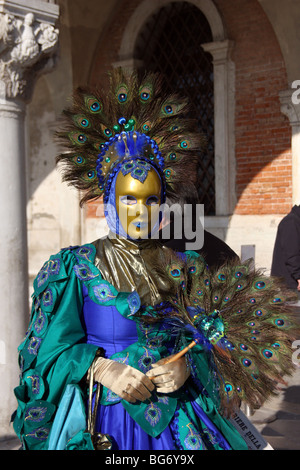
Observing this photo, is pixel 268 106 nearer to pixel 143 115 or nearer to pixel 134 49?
pixel 134 49

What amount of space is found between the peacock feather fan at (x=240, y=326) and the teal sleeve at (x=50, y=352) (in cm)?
30

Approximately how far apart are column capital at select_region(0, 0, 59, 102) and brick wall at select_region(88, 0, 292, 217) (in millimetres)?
4017

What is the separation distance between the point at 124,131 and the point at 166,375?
2.93 feet

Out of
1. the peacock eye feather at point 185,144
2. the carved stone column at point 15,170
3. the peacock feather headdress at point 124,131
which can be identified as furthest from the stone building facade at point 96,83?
the peacock eye feather at point 185,144

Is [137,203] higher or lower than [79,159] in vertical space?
lower

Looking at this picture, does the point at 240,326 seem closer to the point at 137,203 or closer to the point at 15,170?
the point at 137,203

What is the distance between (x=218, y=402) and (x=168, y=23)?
291 inches

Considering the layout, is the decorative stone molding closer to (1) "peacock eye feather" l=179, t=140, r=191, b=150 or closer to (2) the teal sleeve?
(1) "peacock eye feather" l=179, t=140, r=191, b=150

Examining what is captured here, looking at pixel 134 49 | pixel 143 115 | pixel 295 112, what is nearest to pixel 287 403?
pixel 143 115

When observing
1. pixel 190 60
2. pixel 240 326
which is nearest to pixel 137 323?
pixel 240 326

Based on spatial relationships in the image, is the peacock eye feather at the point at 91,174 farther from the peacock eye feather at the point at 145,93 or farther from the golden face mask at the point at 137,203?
the peacock eye feather at the point at 145,93

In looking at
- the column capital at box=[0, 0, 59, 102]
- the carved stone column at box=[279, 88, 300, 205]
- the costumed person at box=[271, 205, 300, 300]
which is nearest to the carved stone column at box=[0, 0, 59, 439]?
the column capital at box=[0, 0, 59, 102]

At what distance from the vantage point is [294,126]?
23.6 feet

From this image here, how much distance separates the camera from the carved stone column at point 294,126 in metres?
7.16
